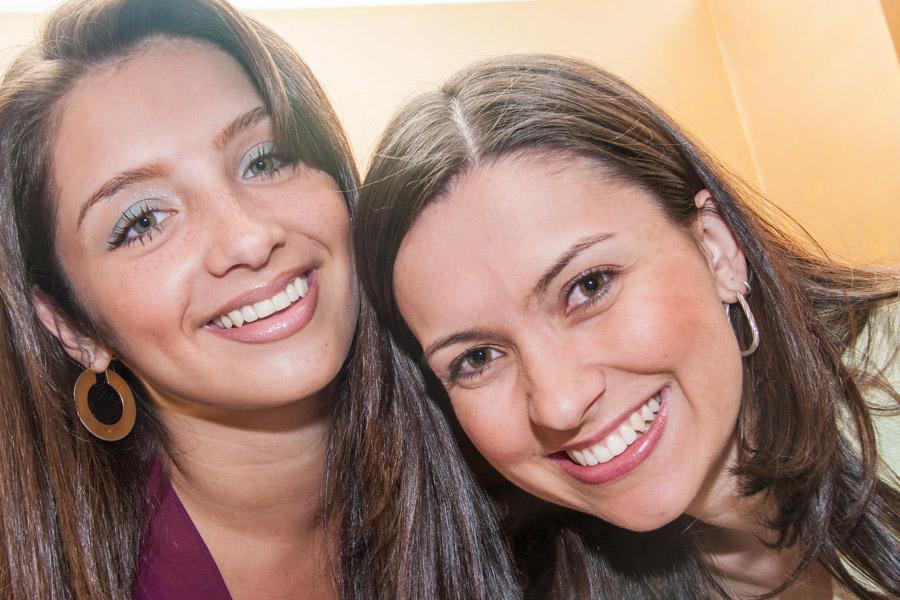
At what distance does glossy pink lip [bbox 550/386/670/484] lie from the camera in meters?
1.36

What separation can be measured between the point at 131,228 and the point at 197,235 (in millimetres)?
141

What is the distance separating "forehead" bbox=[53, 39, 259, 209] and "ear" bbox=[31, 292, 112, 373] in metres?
0.28

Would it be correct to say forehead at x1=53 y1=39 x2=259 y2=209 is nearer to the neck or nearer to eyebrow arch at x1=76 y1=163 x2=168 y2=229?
eyebrow arch at x1=76 y1=163 x2=168 y2=229

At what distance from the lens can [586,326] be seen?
4.33 feet

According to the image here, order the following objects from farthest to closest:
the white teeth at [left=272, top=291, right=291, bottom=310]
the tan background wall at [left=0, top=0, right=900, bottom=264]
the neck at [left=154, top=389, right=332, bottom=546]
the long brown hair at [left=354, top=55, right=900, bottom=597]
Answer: the tan background wall at [left=0, top=0, right=900, bottom=264], the neck at [left=154, top=389, right=332, bottom=546], the white teeth at [left=272, top=291, right=291, bottom=310], the long brown hair at [left=354, top=55, right=900, bottom=597]

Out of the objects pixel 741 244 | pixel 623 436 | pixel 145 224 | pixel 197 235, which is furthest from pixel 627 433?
pixel 145 224

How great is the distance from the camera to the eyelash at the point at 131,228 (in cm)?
154

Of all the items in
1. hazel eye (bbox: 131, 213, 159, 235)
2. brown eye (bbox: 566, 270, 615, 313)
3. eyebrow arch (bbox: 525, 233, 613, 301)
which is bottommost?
brown eye (bbox: 566, 270, 615, 313)

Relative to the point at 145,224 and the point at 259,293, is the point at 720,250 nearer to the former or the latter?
the point at 259,293

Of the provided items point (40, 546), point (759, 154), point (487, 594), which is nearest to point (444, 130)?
point (487, 594)

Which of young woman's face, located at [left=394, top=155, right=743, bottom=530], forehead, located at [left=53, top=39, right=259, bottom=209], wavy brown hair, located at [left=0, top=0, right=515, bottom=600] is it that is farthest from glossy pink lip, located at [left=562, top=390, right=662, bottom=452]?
forehead, located at [left=53, top=39, right=259, bottom=209]

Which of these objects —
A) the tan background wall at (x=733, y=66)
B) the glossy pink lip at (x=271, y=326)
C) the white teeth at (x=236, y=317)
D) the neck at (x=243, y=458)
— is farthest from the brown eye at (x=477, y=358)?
the tan background wall at (x=733, y=66)

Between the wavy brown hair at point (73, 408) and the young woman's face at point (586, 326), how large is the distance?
338mm

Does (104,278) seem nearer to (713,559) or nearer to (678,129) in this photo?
(678,129)
